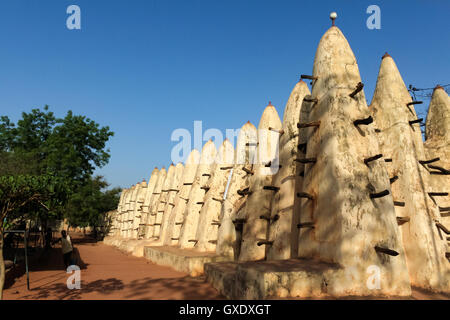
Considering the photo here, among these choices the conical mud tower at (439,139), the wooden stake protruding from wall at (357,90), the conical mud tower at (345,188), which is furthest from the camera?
the conical mud tower at (439,139)

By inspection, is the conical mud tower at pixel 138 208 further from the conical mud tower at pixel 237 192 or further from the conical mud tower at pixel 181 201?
the conical mud tower at pixel 237 192

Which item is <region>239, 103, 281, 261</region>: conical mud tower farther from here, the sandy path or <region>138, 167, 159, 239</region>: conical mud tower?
<region>138, 167, 159, 239</region>: conical mud tower

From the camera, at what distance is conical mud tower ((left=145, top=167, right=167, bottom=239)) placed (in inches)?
801

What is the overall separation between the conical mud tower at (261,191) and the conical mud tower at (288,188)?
38cm

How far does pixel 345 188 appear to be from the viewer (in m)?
5.87

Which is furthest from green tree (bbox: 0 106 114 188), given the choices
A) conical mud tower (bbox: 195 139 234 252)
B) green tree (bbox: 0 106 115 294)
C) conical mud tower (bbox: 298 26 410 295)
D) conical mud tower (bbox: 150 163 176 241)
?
conical mud tower (bbox: 298 26 410 295)

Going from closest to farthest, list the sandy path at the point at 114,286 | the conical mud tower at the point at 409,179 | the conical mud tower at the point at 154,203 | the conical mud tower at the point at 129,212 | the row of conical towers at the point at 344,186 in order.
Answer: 1. the row of conical towers at the point at 344,186
2. the sandy path at the point at 114,286
3. the conical mud tower at the point at 409,179
4. the conical mud tower at the point at 154,203
5. the conical mud tower at the point at 129,212

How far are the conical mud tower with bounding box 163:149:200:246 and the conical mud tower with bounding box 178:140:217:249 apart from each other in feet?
4.36

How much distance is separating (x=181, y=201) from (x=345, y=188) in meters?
11.7

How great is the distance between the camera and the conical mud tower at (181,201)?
15719 millimetres

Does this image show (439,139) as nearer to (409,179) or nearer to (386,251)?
(409,179)

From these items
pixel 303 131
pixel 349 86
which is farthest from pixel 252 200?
pixel 349 86

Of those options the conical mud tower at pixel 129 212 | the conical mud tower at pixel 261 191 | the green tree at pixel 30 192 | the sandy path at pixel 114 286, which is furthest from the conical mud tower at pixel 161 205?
the green tree at pixel 30 192

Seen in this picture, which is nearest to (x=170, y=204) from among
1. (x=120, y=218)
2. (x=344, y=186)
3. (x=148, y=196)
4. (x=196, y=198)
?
(x=196, y=198)
